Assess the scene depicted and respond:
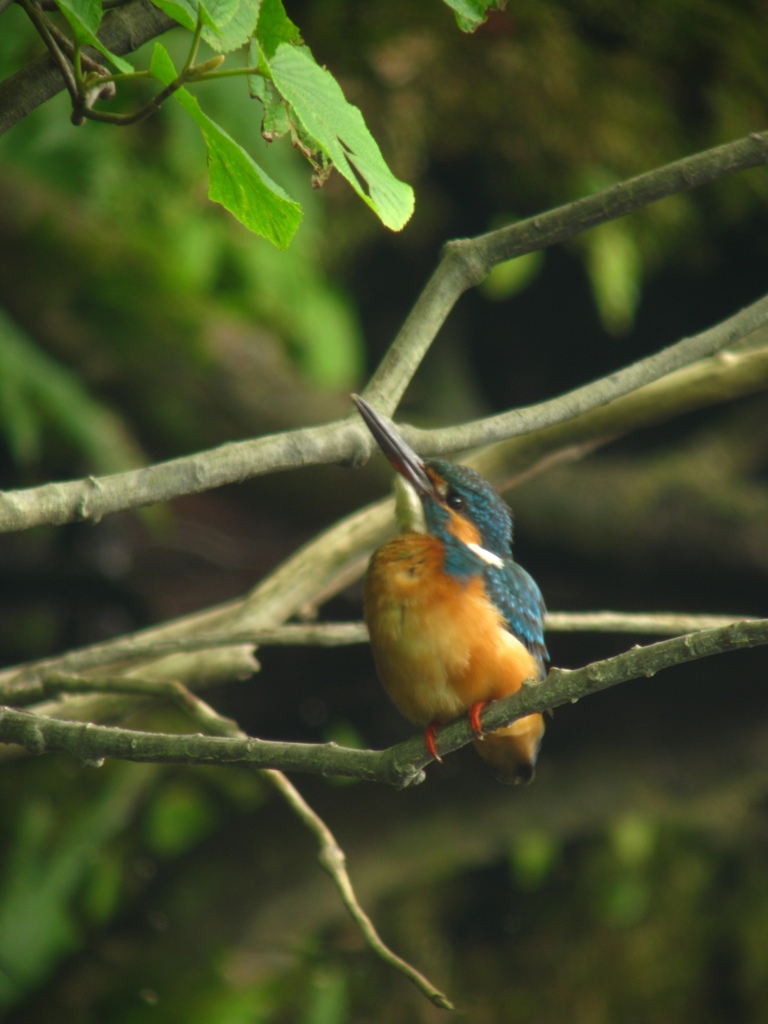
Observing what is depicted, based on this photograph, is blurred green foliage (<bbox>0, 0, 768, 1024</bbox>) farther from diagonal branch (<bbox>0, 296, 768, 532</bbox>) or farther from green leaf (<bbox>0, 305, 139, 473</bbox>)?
diagonal branch (<bbox>0, 296, 768, 532</bbox>)

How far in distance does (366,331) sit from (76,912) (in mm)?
3326

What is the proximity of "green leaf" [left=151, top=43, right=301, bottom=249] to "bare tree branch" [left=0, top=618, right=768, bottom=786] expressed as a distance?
1.47ft

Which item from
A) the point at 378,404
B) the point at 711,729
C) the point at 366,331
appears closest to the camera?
the point at 378,404

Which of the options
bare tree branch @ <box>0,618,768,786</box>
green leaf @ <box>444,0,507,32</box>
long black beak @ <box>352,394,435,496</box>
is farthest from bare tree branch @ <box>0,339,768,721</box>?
green leaf @ <box>444,0,507,32</box>

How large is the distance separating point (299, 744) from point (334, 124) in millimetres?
539

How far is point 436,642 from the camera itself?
1403 mm

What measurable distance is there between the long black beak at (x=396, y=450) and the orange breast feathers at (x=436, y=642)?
0.49ft

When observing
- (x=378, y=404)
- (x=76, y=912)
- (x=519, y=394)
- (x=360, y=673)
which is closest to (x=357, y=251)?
(x=519, y=394)

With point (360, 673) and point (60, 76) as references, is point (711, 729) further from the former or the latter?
point (60, 76)

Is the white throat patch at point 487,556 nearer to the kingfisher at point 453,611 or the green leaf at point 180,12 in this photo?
the kingfisher at point 453,611

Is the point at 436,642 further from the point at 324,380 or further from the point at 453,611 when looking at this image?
the point at 324,380

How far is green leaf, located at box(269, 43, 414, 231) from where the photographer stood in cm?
68

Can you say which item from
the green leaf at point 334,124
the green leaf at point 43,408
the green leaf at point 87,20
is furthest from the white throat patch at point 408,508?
the green leaf at point 43,408

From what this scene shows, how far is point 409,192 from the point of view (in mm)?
762
